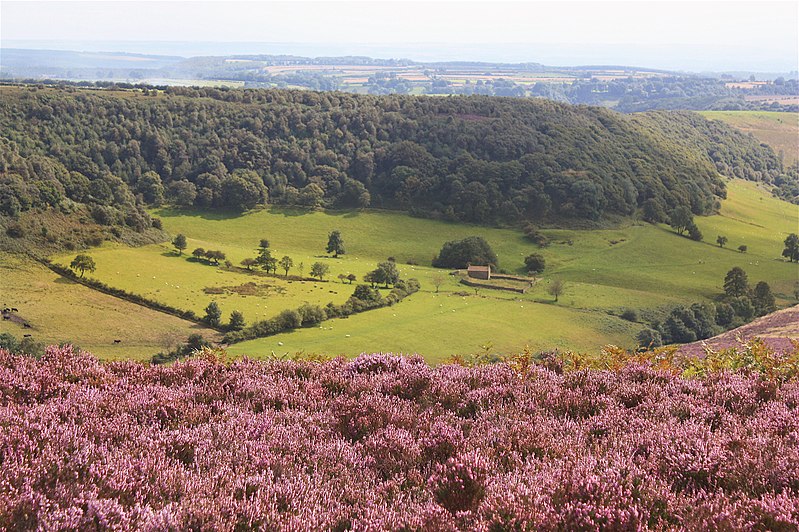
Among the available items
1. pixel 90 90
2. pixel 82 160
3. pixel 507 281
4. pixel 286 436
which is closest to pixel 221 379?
pixel 286 436

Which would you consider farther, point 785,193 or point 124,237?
point 785,193

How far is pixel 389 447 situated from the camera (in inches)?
239

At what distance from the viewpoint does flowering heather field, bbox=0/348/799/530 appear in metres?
4.52

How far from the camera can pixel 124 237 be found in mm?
93125

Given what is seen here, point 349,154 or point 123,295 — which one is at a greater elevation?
point 349,154

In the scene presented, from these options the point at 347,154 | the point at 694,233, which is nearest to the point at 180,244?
the point at 347,154

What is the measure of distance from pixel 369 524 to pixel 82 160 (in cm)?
13936

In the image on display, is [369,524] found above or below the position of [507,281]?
above

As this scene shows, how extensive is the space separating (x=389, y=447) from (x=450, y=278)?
83003mm

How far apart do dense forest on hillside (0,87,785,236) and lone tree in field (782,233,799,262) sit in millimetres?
25390

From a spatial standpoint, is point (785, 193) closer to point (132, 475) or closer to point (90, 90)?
point (90, 90)

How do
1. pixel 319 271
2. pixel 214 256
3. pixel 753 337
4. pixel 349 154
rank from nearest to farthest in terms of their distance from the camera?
pixel 753 337, pixel 319 271, pixel 214 256, pixel 349 154

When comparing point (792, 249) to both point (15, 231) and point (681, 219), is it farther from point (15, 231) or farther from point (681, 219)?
point (15, 231)

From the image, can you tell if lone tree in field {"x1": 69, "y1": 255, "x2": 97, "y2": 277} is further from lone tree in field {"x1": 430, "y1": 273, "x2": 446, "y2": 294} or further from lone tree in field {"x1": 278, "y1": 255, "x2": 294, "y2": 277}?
lone tree in field {"x1": 430, "y1": 273, "x2": 446, "y2": 294}
